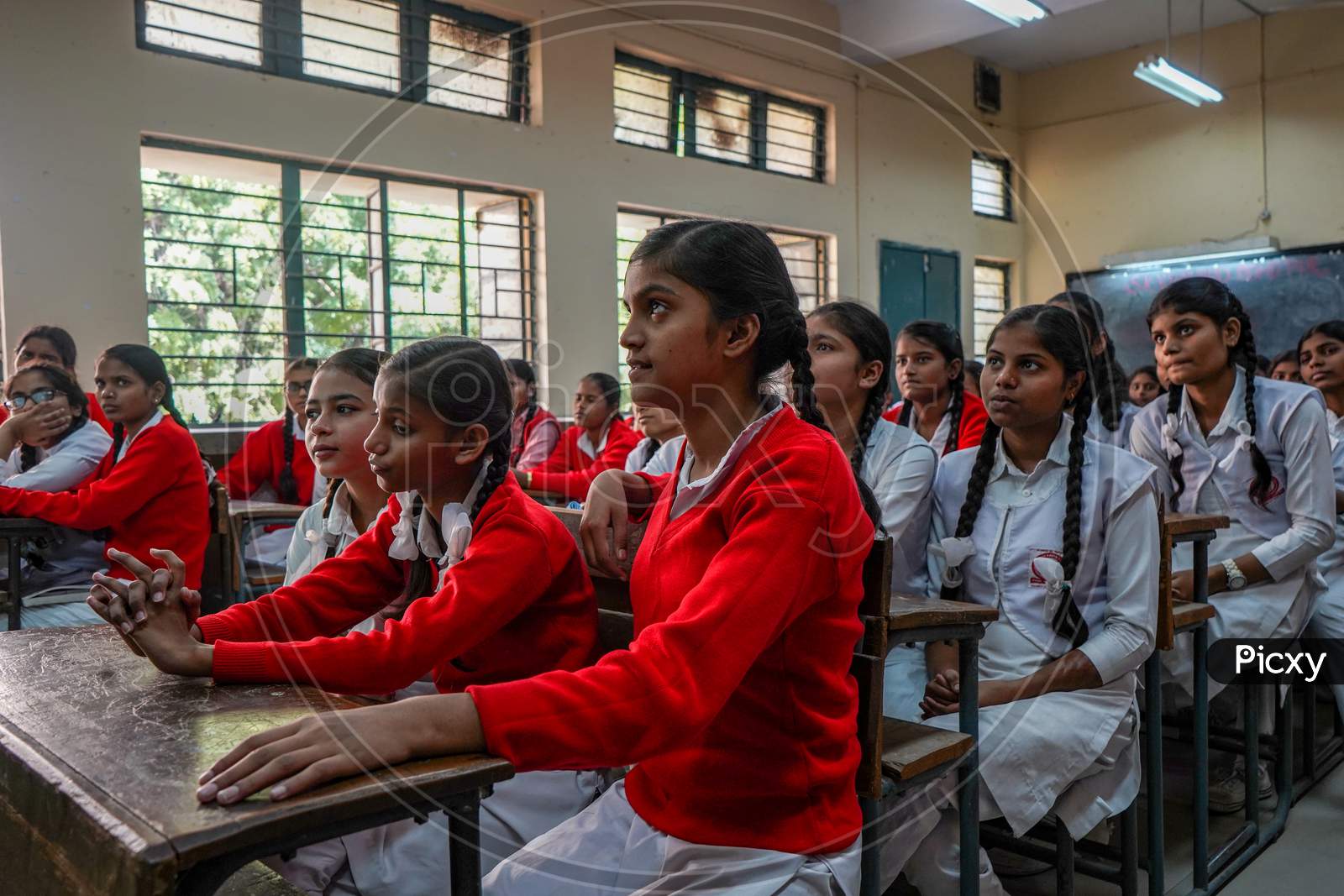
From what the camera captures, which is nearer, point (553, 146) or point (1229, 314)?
point (1229, 314)

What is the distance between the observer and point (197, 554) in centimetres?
291

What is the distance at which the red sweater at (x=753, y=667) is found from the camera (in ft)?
2.94

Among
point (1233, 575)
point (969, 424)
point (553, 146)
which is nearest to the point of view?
point (1233, 575)

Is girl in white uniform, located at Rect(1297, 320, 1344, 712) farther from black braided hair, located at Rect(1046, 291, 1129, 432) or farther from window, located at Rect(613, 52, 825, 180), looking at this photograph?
window, located at Rect(613, 52, 825, 180)

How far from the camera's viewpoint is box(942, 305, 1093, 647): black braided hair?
6.03ft

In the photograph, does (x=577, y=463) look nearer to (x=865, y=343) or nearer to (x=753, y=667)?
(x=865, y=343)

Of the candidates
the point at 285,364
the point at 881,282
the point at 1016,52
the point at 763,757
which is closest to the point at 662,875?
the point at 763,757

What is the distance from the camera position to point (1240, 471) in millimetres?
2588

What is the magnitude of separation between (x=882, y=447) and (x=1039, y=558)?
45cm

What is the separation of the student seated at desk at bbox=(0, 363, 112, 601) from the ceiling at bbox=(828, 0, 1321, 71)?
5.86 m

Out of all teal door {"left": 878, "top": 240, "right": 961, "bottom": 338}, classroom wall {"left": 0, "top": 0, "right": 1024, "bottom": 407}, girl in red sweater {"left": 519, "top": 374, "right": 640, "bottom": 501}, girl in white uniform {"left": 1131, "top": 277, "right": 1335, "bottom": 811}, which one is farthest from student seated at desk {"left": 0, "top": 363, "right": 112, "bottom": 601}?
teal door {"left": 878, "top": 240, "right": 961, "bottom": 338}

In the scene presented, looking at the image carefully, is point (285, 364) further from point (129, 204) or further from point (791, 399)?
point (791, 399)

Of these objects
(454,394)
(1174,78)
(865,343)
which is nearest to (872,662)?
(454,394)

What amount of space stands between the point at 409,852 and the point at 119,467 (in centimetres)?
193
